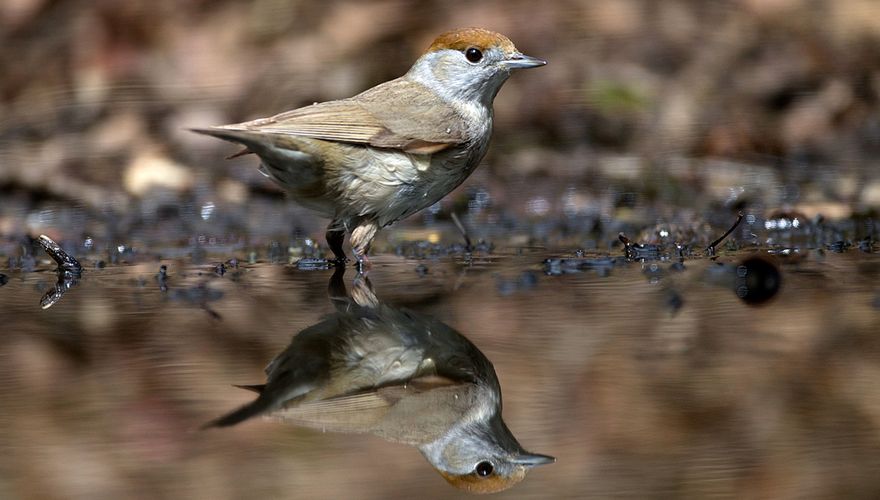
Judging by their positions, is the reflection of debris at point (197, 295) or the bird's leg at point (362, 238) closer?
the reflection of debris at point (197, 295)

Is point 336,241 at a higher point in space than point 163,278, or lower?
higher

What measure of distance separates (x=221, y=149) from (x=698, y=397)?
524cm

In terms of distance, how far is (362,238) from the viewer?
5504 mm

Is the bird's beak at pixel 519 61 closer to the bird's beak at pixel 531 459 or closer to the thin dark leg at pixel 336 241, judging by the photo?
the thin dark leg at pixel 336 241

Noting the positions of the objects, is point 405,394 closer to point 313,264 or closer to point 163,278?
point 163,278

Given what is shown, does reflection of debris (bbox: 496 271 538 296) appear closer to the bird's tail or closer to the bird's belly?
the bird's belly

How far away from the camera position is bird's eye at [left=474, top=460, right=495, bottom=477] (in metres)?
2.71

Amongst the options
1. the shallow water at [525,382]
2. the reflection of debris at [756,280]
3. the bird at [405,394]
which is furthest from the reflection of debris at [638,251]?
the bird at [405,394]

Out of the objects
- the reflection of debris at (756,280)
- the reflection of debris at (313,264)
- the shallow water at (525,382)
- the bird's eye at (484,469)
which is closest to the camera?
the shallow water at (525,382)

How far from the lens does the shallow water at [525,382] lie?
2564 millimetres

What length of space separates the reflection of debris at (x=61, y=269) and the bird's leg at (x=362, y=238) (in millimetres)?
1222

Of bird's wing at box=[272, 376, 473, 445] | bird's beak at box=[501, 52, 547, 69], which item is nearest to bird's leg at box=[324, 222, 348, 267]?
bird's beak at box=[501, 52, 547, 69]

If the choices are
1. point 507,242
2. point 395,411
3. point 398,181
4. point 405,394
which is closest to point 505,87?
point 507,242

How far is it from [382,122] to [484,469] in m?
2.82
